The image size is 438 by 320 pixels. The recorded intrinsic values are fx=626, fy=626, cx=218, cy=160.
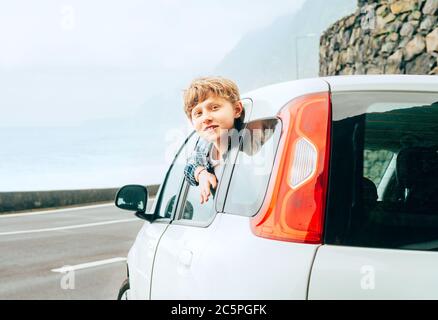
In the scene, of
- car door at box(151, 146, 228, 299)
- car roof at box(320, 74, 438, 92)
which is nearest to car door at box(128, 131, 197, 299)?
car door at box(151, 146, 228, 299)

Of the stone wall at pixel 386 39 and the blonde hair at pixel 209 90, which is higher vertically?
the stone wall at pixel 386 39

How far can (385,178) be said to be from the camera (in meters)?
4.30

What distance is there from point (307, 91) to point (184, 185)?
4.44 feet

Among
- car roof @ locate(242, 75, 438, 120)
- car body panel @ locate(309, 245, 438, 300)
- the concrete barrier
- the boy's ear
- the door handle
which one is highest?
car roof @ locate(242, 75, 438, 120)

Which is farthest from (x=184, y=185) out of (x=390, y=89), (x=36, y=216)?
(x=36, y=216)

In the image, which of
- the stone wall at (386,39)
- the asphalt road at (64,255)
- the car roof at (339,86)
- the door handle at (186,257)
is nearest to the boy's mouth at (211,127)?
the car roof at (339,86)

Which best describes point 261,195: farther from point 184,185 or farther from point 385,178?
point 385,178

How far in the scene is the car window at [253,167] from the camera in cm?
209

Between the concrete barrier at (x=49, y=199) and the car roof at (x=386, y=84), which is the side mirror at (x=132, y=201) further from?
the concrete barrier at (x=49, y=199)

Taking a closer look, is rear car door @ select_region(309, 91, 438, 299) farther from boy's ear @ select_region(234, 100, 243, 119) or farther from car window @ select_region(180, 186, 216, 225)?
car window @ select_region(180, 186, 216, 225)

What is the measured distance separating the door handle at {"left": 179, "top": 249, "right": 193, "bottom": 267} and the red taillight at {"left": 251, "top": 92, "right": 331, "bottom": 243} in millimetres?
371

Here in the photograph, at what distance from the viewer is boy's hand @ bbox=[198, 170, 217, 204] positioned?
261cm

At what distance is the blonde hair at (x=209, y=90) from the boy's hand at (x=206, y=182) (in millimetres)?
292

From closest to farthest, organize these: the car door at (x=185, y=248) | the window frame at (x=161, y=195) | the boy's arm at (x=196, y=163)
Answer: the car door at (x=185, y=248), the boy's arm at (x=196, y=163), the window frame at (x=161, y=195)
